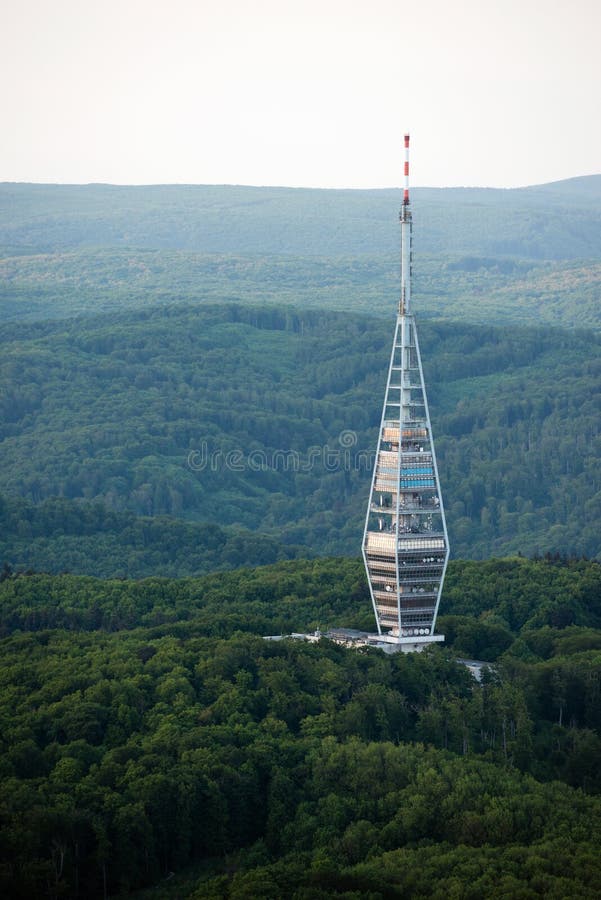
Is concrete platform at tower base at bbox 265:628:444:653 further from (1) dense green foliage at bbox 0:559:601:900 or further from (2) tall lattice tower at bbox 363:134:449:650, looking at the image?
(1) dense green foliage at bbox 0:559:601:900

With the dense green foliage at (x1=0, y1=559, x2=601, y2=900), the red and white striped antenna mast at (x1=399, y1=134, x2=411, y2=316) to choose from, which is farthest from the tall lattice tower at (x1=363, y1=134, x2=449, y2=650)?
the dense green foliage at (x1=0, y1=559, x2=601, y2=900)

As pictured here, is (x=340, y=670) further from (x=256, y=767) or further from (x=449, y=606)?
(x=449, y=606)

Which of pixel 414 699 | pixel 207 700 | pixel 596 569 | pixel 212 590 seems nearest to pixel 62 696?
pixel 207 700

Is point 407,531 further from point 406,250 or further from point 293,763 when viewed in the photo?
point 293,763

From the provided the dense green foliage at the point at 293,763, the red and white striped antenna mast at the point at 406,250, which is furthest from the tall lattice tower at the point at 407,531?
the dense green foliage at the point at 293,763

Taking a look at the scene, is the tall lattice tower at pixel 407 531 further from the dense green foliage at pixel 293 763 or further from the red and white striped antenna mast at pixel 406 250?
the dense green foliage at pixel 293 763
